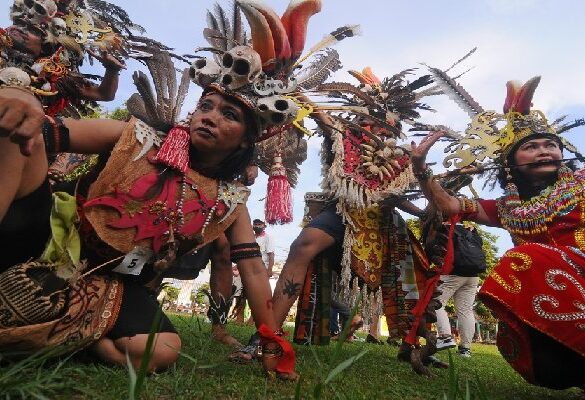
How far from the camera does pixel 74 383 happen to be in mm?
1431

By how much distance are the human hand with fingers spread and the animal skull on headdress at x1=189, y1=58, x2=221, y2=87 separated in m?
1.32

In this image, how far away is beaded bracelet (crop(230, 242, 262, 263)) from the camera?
2.53 metres

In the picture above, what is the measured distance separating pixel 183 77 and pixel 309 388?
6.93 feet

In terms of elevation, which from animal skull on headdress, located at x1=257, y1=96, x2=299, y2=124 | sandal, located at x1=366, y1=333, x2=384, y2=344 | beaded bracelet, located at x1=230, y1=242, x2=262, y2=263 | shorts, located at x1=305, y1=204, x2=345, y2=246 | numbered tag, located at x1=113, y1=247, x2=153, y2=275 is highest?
animal skull on headdress, located at x1=257, y1=96, x2=299, y2=124

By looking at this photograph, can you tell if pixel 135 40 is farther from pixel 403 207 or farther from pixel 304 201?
pixel 403 207

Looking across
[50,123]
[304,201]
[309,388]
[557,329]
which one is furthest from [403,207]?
[50,123]

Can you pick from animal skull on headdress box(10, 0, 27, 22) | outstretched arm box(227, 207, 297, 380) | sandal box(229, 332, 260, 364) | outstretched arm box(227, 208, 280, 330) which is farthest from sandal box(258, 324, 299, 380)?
animal skull on headdress box(10, 0, 27, 22)

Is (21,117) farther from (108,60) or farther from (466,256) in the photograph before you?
(466,256)

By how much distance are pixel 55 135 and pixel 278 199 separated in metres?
1.39

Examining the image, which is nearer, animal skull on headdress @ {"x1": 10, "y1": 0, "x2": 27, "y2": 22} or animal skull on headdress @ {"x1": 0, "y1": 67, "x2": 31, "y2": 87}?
animal skull on headdress @ {"x1": 0, "y1": 67, "x2": 31, "y2": 87}

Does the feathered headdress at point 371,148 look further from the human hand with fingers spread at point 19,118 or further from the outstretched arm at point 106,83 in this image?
the human hand with fingers spread at point 19,118

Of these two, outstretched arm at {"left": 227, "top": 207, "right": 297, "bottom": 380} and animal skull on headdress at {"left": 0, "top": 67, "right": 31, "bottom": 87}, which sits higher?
animal skull on headdress at {"left": 0, "top": 67, "right": 31, "bottom": 87}

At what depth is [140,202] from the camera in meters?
2.24

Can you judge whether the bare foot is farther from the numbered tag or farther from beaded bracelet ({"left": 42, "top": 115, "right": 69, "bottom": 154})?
beaded bracelet ({"left": 42, "top": 115, "right": 69, "bottom": 154})
